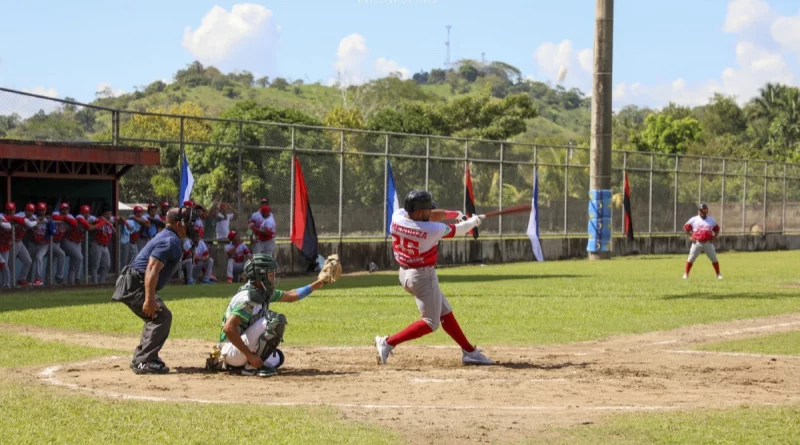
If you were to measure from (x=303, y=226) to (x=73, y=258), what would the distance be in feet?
22.5

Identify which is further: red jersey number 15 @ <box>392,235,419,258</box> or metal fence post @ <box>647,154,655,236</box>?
metal fence post @ <box>647,154,655,236</box>

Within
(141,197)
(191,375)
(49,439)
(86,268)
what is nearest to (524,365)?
(191,375)

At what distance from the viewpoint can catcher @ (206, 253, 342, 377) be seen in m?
10.3

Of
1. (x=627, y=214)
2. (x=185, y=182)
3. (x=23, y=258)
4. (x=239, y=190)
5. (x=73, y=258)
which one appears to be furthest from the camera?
(x=627, y=214)

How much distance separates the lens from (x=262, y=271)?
10.3 metres

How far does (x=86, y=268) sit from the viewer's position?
22.6 metres

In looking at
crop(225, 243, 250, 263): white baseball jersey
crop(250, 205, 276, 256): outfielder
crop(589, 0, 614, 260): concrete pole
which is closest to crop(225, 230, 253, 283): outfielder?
crop(225, 243, 250, 263): white baseball jersey

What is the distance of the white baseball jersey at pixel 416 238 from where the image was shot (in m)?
11.2

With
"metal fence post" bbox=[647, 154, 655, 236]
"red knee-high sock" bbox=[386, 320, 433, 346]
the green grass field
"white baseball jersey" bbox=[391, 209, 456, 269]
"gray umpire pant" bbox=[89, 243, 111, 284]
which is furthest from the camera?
"metal fence post" bbox=[647, 154, 655, 236]

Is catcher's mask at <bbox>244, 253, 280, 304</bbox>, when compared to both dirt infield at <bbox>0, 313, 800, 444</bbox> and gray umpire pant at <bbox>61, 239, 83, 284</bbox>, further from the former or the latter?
gray umpire pant at <bbox>61, 239, 83, 284</bbox>

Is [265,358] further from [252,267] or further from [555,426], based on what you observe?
[555,426]

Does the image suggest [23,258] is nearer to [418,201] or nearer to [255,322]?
[255,322]

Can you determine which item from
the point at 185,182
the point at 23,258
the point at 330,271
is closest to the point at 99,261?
the point at 23,258

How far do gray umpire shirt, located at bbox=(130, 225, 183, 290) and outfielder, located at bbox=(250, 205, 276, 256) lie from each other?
14442mm
